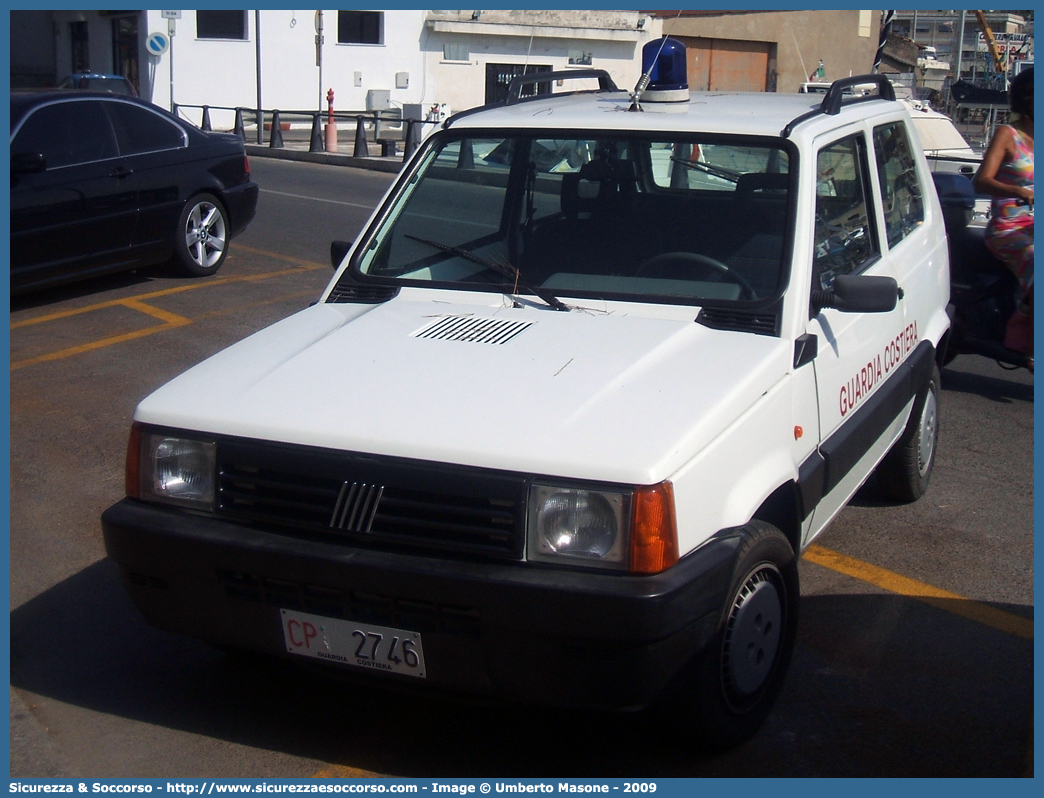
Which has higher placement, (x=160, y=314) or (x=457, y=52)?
(x=457, y=52)

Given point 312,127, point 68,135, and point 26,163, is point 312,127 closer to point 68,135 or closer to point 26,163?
point 68,135

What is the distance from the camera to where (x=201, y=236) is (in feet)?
33.6

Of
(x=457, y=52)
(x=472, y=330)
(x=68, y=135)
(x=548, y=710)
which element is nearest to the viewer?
(x=548, y=710)

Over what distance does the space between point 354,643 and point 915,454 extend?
312cm

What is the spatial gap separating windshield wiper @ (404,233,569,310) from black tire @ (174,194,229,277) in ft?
20.5

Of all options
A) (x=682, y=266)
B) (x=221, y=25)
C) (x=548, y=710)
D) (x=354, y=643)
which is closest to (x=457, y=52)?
(x=221, y=25)

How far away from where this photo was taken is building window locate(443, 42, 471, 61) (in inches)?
1615

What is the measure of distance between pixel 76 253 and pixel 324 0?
26.2m

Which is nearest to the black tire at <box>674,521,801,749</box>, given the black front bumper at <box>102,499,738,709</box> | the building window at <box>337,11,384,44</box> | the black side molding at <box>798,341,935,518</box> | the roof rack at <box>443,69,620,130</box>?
the black front bumper at <box>102,499,738,709</box>

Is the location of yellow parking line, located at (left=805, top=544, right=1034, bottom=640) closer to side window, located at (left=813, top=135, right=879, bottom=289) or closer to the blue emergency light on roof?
side window, located at (left=813, top=135, right=879, bottom=289)

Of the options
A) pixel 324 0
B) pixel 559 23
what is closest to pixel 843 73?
pixel 559 23

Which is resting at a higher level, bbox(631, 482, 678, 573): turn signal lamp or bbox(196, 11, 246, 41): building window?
bbox(196, 11, 246, 41): building window

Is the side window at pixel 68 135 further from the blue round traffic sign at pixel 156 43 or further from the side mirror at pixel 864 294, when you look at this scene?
the blue round traffic sign at pixel 156 43

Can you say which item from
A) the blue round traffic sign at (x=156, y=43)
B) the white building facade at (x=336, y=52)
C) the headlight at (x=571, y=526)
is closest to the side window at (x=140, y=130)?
the headlight at (x=571, y=526)
